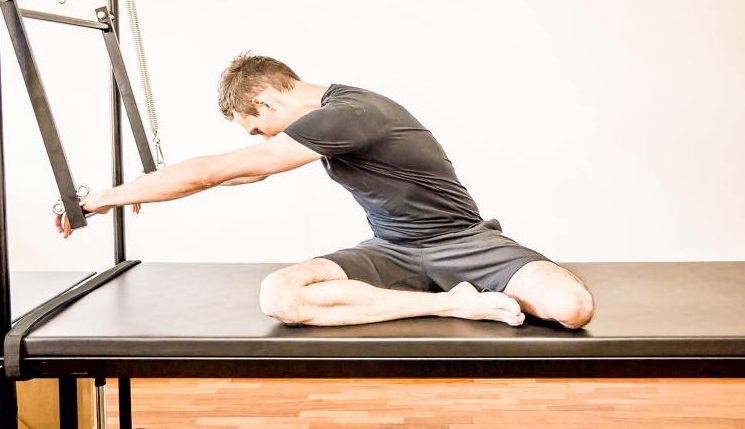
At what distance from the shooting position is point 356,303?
5.91 ft

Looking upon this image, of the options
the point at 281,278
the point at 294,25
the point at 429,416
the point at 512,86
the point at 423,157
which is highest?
the point at 294,25

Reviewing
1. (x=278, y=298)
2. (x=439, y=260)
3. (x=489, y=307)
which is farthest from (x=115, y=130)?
(x=489, y=307)

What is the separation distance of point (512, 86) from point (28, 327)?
207 cm

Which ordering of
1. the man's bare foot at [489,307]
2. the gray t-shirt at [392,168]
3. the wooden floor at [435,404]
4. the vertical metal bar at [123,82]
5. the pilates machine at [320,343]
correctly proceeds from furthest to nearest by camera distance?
the wooden floor at [435,404], the vertical metal bar at [123,82], the gray t-shirt at [392,168], the man's bare foot at [489,307], the pilates machine at [320,343]

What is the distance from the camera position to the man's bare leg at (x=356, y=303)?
5.77ft

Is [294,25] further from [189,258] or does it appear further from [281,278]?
[281,278]

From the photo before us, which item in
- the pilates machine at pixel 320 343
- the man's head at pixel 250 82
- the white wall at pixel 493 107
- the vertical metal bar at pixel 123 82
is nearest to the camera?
the pilates machine at pixel 320 343

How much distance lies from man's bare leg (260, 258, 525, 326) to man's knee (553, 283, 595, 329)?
0.10 metres

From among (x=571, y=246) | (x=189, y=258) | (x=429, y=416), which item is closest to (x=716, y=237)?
(x=571, y=246)

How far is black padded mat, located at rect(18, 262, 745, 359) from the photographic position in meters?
1.64

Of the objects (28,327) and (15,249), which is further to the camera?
(15,249)

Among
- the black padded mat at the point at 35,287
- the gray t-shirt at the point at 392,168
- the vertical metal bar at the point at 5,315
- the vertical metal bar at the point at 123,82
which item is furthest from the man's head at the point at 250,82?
the black padded mat at the point at 35,287

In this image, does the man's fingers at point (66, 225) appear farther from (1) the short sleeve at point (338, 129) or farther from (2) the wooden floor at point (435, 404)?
(2) the wooden floor at point (435, 404)

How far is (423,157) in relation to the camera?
6.76 feet
